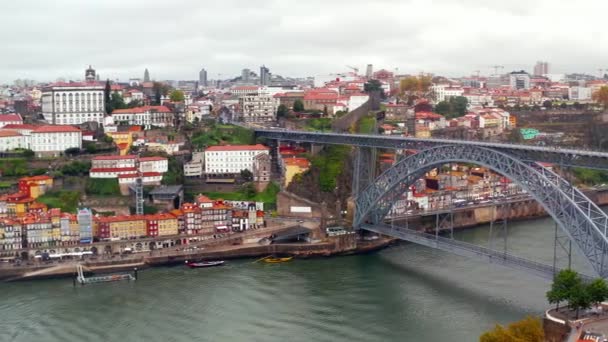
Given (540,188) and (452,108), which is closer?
(540,188)

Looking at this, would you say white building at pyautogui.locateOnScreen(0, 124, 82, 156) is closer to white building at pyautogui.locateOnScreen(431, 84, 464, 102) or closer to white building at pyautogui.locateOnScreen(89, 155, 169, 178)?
white building at pyautogui.locateOnScreen(89, 155, 169, 178)

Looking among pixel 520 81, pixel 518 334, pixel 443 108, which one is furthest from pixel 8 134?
pixel 520 81

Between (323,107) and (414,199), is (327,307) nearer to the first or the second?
(414,199)

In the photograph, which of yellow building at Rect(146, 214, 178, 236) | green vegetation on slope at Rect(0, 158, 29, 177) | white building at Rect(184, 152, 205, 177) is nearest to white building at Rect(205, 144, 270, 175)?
white building at Rect(184, 152, 205, 177)

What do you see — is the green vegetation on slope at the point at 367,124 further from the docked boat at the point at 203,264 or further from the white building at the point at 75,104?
the docked boat at the point at 203,264

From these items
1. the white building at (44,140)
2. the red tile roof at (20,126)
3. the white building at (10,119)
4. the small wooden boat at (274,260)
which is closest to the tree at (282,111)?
the white building at (44,140)

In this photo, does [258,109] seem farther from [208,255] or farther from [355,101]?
[208,255]
